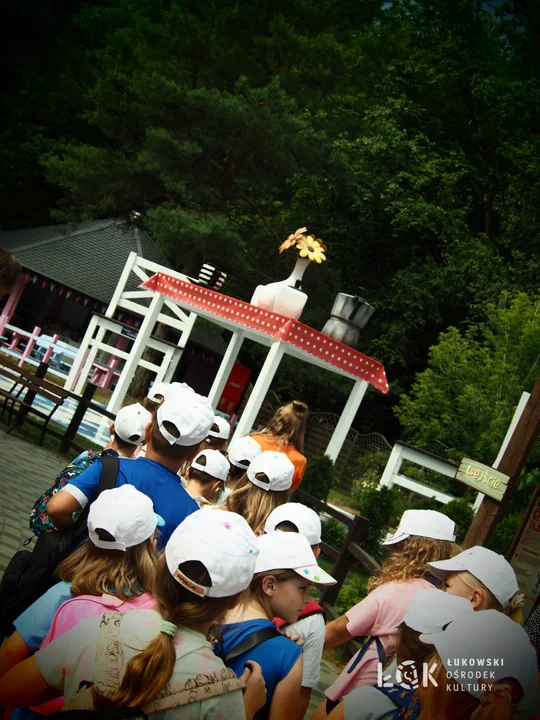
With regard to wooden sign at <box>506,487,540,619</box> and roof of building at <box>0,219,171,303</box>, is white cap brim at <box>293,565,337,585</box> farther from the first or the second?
roof of building at <box>0,219,171,303</box>

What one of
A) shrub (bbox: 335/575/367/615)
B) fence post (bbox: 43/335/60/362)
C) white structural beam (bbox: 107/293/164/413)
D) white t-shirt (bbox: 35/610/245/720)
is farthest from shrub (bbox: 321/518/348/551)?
fence post (bbox: 43/335/60/362)

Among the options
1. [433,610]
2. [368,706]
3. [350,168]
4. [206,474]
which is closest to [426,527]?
[433,610]

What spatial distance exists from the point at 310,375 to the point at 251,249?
4.85 meters

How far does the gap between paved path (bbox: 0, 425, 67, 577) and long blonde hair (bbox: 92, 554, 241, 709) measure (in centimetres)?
342

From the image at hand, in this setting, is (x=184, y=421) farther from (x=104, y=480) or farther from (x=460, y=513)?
(x=460, y=513)

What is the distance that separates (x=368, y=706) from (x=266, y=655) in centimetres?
37

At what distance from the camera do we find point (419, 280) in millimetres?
27531

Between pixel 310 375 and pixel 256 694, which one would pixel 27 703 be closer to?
pixel 256 694

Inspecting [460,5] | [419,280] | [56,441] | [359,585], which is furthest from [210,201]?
[359,585]

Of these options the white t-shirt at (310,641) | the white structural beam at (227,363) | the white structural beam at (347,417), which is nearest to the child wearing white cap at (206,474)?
the white t-shirt at (310,641)

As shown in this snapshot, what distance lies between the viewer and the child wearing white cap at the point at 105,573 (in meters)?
2.42

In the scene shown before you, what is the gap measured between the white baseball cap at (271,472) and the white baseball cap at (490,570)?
1310 mm

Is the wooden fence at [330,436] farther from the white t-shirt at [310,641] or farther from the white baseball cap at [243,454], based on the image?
the white t-shirt at [310,641]

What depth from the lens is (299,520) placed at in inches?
139
